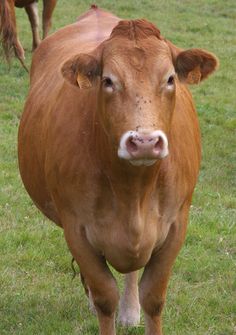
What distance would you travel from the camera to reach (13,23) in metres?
9.48

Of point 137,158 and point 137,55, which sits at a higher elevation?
point 137,55

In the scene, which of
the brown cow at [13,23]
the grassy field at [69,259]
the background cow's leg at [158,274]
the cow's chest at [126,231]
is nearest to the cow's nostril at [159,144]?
the cow's chest at [126,231]

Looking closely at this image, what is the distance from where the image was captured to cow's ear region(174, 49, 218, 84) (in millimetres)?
3850

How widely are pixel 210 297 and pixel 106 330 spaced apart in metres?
1.03

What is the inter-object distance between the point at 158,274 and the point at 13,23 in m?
5.65

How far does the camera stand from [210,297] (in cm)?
529

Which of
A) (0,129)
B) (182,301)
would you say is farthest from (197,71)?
(0,129)

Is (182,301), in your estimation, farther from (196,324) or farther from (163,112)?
(163,112)

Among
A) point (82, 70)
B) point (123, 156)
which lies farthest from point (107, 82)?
point (123, 156)

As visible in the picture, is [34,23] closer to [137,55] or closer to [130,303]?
[130,303]

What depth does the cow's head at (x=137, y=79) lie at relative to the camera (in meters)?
3.43

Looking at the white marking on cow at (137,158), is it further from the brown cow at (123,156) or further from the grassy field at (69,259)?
the grassy field at (69,259)

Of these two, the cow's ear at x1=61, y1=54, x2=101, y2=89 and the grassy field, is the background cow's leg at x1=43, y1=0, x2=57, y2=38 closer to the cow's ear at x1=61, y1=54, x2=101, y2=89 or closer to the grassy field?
the grassy field

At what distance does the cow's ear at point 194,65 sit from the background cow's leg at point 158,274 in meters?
0.77
